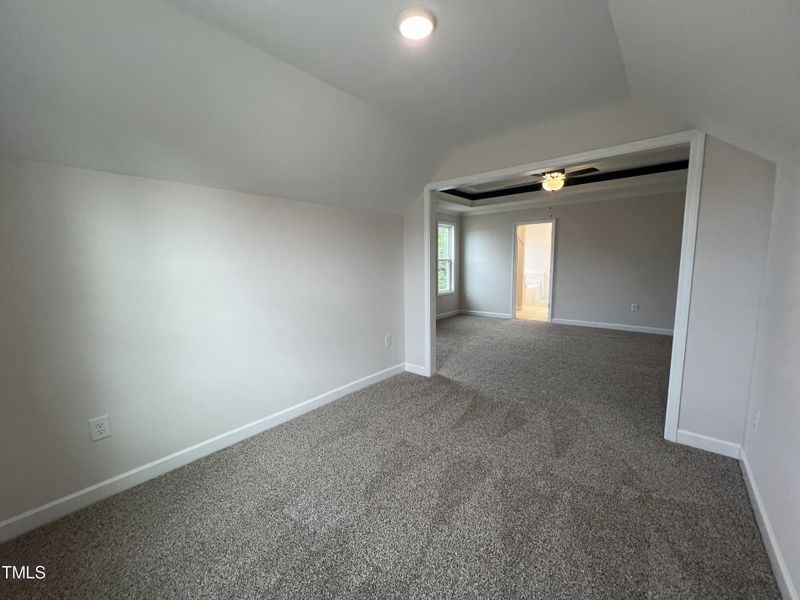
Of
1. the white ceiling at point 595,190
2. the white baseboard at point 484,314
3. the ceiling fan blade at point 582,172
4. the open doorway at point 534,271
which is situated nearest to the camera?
the white ceiling at point 595,190

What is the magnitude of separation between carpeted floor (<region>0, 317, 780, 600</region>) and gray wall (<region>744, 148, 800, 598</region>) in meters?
0.21

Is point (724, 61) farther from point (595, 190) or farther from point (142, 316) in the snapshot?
point (595, 190)

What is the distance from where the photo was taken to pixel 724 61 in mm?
1130

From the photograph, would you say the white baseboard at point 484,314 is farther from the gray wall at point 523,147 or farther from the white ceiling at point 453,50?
the white ceiling at point 453,50

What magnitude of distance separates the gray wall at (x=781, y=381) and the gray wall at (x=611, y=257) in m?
4.00

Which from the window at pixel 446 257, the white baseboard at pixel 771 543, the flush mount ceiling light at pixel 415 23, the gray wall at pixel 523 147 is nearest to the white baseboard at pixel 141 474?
the gray wall at pixel 523 147

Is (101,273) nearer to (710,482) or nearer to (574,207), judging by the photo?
(710,482)

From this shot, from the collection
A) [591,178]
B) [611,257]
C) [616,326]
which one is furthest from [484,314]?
[591,178]

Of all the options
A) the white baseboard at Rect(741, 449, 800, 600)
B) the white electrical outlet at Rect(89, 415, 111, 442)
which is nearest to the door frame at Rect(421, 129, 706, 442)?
the white baseboard at Rect(741, 449, 800, 600)

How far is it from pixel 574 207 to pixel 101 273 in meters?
6.53

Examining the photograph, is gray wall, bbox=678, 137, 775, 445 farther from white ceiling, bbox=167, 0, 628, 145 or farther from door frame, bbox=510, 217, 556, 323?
door frame, bbox=510, 217, 556, 323

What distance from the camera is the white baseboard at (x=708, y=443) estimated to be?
79.9 inches

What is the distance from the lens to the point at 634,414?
260 centimetres

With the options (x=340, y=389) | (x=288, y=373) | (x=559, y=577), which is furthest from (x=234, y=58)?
(x=559, y=577)
